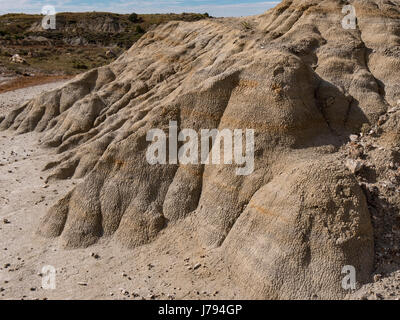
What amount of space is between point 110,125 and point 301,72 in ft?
41.5

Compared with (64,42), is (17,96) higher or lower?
lower

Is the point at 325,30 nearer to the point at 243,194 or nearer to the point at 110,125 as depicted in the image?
the point at 243,194

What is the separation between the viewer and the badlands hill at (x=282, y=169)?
11.3 metres

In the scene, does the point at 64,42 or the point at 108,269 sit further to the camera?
the point at 64,42

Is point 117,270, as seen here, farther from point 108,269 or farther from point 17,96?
point 17,96

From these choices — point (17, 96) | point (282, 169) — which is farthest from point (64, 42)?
point (282, 169)

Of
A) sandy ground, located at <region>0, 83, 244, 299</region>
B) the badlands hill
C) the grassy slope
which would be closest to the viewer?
the badlands hill

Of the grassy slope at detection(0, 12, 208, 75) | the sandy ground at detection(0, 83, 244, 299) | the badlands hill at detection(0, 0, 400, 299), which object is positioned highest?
the grassy slope at detection(0, 12, 208, 75)

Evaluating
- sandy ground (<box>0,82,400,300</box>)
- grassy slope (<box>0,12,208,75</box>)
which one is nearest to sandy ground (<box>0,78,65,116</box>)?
grassy slope (<box>0,12,208,75</box>)

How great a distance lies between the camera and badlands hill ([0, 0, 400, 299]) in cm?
1133

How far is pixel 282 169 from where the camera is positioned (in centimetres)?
1347

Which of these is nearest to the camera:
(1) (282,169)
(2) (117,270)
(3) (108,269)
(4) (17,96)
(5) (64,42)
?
(1) (282,169)

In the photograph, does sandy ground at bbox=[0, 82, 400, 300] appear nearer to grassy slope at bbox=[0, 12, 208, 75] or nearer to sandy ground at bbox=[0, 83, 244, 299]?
sandy ground at bbox=[0, 83, 244, 299]

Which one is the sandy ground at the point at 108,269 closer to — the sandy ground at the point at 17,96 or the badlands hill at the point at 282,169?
the badlands hill at the point at 282,169
